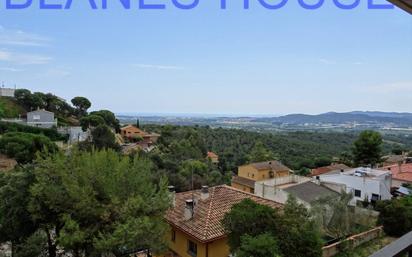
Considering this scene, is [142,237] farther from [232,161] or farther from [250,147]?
[250,147]

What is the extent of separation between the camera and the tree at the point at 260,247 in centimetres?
639

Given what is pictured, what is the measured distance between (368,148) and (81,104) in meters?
31.3

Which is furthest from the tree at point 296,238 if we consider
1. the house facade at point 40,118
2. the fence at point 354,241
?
the house facade at point 40,118

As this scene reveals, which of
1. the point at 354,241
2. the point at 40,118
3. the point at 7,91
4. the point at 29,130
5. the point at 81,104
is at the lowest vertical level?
the point at 354,241

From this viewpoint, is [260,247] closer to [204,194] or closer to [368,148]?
[204,194]

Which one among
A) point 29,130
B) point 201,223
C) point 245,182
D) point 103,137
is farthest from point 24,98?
point 201,223

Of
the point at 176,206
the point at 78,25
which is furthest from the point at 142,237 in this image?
the point at 78,25

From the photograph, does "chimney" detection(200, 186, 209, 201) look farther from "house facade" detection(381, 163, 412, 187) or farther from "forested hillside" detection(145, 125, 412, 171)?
"forested hillside" detection(145, 125, 412, 171)

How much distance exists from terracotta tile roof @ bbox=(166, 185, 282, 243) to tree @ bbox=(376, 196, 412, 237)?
3.92m

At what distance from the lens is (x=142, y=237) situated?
7594mm

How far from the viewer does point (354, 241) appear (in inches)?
Answer: 403

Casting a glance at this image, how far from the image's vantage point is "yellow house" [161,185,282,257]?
877cm

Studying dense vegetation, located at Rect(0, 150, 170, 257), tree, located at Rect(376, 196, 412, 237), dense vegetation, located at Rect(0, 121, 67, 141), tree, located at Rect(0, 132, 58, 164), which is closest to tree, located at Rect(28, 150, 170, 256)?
dense vegetation, located at Rect(0, 150, 170, 257)

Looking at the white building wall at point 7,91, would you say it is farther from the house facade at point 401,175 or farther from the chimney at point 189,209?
the house facade at point 401,175
